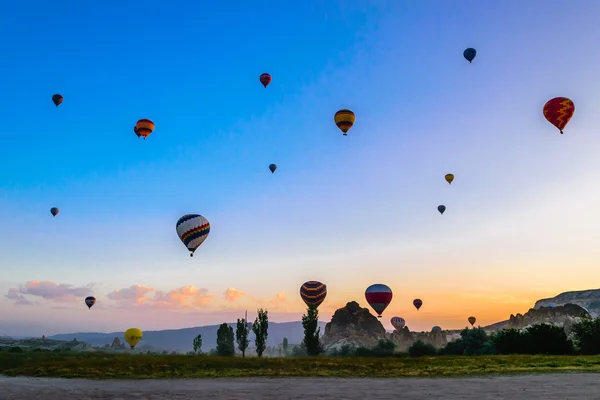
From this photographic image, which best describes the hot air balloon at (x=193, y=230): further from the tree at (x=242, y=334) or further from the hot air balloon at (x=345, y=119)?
the tree at (x=242, y=334)

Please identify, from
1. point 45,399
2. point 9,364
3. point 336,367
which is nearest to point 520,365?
point 336,367

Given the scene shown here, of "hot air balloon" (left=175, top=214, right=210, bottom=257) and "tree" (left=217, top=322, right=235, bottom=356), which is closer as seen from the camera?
"hot air balloon" (left=175, top=214, right=210, bottom=257)

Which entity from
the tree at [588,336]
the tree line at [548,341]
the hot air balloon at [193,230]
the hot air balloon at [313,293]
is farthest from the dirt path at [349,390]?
the hot air balloon at [313,293]

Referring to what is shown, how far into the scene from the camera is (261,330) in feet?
325

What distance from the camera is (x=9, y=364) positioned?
182ft

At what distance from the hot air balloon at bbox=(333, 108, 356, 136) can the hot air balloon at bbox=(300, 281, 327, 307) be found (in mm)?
47023

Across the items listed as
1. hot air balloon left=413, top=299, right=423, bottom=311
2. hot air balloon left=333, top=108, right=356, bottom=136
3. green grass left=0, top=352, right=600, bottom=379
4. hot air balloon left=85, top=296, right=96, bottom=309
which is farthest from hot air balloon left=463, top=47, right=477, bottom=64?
hot air balloon left=413, top=299, right=423, bottom=311

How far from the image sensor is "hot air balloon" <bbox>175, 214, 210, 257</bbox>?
61.2 meters

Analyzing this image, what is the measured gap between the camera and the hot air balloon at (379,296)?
9119 cm

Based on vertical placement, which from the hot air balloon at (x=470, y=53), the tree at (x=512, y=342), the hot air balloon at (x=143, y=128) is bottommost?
the tree at (x=512, y=342)

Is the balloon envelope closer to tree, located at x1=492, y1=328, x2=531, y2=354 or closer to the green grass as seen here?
the green grass

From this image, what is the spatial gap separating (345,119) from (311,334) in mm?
49758

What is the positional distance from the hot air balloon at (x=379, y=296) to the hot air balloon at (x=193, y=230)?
4120 centimetres

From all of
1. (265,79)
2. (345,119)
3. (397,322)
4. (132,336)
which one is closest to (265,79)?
(265,79)
